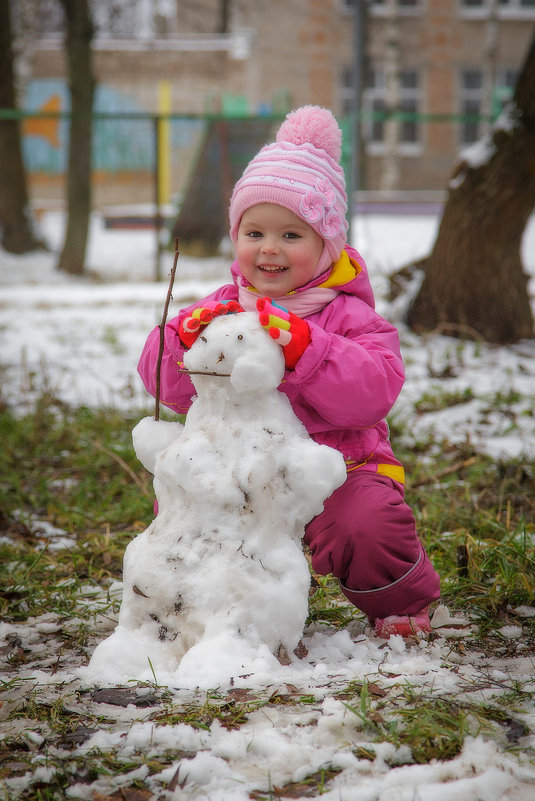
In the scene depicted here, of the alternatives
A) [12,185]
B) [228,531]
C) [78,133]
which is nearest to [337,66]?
[12,185]

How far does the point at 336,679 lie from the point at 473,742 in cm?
39

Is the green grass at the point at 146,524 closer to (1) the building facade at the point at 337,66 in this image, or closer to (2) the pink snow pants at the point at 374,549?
(2) the pink snow pants at the point at 374,549

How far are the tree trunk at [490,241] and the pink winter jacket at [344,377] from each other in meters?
3.50

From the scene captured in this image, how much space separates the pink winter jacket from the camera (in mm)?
2116

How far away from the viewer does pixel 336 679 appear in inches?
73.5

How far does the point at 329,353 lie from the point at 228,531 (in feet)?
1.72

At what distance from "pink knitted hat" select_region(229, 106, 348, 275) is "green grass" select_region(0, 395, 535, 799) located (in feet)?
3.57

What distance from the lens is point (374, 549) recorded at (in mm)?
2217

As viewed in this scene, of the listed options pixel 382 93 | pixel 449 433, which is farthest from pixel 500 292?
pixel 382 93

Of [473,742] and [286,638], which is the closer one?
[473,742]

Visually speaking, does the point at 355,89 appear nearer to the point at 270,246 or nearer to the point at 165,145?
the point at 270,246

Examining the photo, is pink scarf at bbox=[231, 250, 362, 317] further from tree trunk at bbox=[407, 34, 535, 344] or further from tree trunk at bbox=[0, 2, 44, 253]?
tree trunk at bbox=[0, 2, 44, 253]

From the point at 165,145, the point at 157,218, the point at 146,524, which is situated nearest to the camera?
the point at 146,524

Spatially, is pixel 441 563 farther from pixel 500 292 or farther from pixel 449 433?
pixel 500 292
